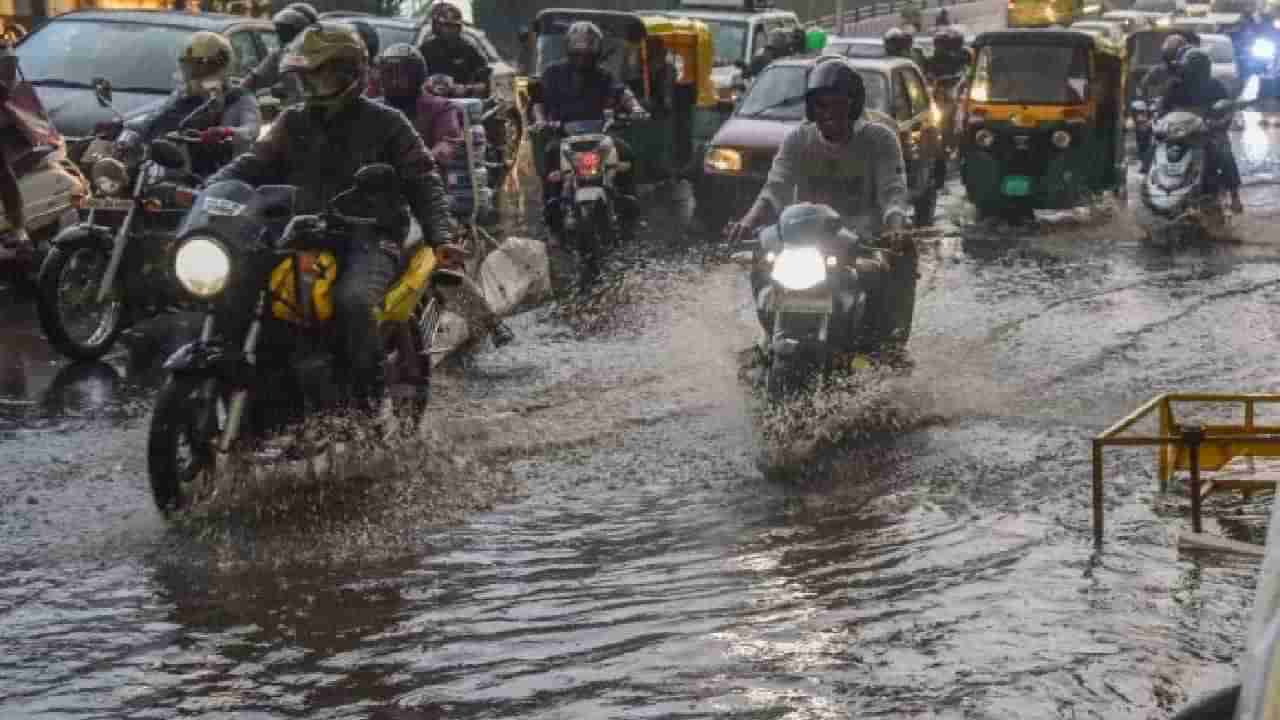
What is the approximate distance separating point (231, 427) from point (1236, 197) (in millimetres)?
15414

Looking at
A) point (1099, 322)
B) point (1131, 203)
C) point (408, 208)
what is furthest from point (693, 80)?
point (408, 208)

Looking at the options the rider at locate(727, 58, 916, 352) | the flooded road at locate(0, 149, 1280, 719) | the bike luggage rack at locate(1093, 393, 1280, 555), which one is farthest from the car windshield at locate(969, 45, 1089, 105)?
the bike luggage rack at locate(1093, 393, 1280, 555)

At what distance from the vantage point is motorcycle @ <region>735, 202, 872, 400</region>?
1002cm

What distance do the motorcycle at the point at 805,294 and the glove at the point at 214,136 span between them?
3.58 meters

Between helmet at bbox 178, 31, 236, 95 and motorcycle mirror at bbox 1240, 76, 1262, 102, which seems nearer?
helmet at bbox 178, 31, 236, 95

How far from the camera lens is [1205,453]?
8438 mm

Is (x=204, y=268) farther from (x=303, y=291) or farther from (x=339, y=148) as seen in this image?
(x=339, y=148)

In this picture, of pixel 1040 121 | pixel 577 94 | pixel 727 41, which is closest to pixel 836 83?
pixel 577 94

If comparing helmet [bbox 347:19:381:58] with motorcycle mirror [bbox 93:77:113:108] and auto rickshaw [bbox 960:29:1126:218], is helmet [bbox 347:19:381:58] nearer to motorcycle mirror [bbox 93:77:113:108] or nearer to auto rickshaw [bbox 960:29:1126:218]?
motorcycle mirror [bbox 93:77:113:108]

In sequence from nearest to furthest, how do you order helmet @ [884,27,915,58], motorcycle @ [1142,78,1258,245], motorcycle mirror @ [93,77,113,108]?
motorcycle mirror @ [93,77,113,108], motorcycle @ [1142,78,1258,245], helmet @ [884,27,915,58]

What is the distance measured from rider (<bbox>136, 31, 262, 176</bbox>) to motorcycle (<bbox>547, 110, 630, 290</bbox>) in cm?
527

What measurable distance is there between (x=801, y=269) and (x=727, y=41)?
2002 centimetres

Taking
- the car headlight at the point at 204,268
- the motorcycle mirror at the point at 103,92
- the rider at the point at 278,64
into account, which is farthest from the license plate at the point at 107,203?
the car headlight at the point at 204,268

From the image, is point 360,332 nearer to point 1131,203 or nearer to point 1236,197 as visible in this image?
point 1236,197
